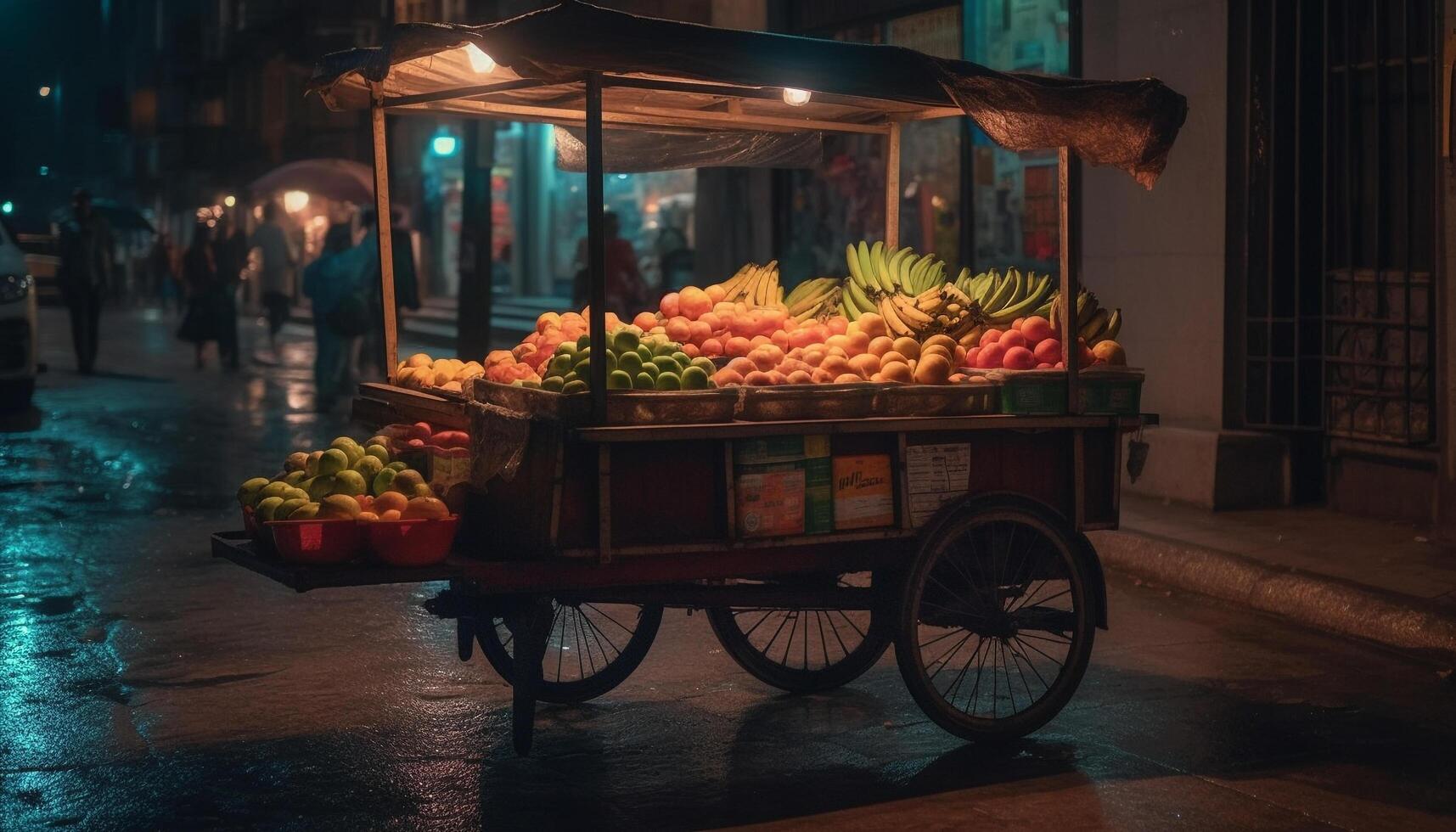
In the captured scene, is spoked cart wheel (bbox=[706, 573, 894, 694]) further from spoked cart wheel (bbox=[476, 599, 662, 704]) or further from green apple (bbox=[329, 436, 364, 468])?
green apple (bbox=[329, 436, 364, 468])

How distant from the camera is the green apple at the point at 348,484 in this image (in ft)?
17.4

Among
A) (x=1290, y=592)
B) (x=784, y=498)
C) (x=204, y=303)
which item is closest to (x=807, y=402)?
(x=784, y=498)

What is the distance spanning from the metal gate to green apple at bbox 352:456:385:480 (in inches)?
248

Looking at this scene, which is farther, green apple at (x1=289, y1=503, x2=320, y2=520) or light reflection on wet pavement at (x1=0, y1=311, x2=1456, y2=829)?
green apple at (x1=289, y1=503, x2=320, y2=520)

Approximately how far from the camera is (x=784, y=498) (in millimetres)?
5305

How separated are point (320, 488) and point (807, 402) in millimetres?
Result: 1553

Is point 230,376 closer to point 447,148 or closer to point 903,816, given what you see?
point 447,148

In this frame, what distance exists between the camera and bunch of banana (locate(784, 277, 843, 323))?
7043 mm

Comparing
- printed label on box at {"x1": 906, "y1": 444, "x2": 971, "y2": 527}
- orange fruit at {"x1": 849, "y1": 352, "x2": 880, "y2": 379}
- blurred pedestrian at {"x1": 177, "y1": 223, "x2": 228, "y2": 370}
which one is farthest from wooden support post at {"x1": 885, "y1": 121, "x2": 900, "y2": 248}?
blurred pedestrian at {"x1": 177, "y1": 223, "x2": 228, "y2": 370}

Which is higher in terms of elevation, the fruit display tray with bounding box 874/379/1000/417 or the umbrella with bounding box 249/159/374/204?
the umbrella with bounding box 249/159/374/204

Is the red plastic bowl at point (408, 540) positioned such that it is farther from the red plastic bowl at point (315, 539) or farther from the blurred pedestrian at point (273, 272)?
the blurred pedestrian at point (273, 272)

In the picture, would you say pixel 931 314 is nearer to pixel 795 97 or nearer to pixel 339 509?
pixel 795 97

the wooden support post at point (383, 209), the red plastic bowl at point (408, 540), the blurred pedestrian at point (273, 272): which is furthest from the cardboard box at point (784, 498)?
the blurred pedestrian at point (273, 272)

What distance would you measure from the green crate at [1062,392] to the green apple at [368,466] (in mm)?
2085
